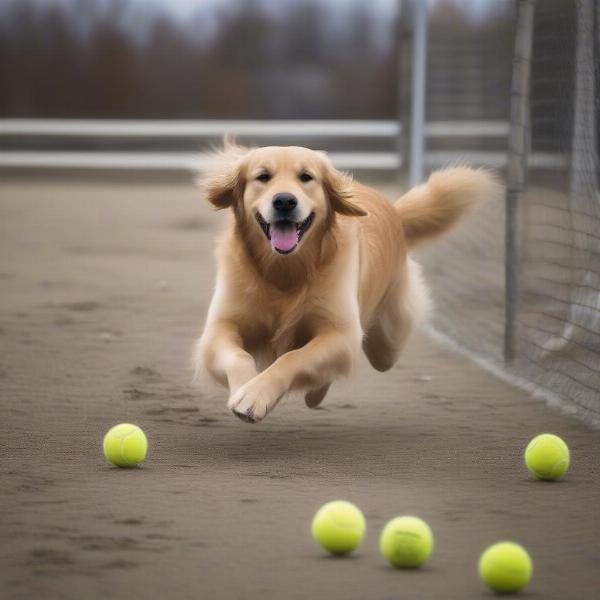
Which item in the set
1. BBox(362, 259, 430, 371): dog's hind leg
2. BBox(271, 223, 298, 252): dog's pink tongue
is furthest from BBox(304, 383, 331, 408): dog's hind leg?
BBox(271, 223, 298, 252): dog's pink tongue

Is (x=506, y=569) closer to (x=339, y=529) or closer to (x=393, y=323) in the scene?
(x=339, y=529)

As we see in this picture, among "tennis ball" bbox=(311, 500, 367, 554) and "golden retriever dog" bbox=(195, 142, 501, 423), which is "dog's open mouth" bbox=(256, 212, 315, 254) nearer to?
"golden retriever dog" bbox=(195, 142, 501, 423)

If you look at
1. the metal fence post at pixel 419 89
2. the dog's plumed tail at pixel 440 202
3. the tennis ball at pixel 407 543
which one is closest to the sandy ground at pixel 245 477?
the tennis ball at pixel 407 543

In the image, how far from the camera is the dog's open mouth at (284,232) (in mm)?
5082

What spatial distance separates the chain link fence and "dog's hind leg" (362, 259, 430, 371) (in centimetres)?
73

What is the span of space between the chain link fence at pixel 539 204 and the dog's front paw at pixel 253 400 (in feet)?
5.37

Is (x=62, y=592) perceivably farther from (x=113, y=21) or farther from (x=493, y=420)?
(x=113, y=21)

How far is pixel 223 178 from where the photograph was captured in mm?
5441

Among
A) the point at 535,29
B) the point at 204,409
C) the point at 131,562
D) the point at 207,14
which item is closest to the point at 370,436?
the point at 204,409

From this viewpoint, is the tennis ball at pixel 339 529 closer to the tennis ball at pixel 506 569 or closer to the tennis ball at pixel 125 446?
the tennis ball at pixel 506 569

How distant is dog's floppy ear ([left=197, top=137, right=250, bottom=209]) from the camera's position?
5.39 m

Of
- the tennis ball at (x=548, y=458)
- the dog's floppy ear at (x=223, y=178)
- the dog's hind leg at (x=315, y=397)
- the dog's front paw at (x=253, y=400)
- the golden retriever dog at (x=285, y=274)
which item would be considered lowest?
the dog's hind leg at (x=315, y=397)

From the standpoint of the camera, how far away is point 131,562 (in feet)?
11.4

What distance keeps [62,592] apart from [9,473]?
4.40 feet
